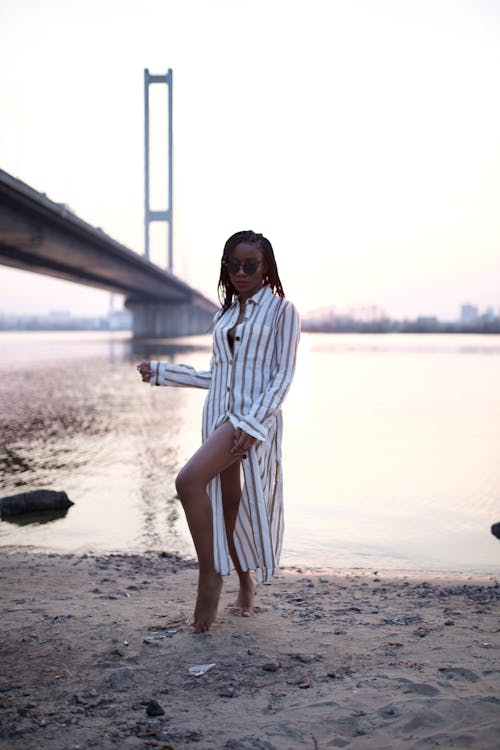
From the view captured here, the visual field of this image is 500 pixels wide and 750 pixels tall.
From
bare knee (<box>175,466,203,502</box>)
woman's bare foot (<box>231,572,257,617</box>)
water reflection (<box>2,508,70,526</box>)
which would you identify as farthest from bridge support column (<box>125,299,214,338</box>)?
bare knee (<box>175,466,203,502</box>)

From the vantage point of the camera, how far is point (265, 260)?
3531 millimetres

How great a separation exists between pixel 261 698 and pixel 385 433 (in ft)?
34.7

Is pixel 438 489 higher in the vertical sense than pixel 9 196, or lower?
lower

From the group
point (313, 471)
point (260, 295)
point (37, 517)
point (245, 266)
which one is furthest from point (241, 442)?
point (313, 471)

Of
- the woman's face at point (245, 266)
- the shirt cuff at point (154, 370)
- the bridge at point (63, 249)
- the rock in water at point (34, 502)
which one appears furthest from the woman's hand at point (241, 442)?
the rock in water at point (34, 502)

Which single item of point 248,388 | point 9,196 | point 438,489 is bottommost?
point 438,489

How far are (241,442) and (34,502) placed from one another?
4.36m

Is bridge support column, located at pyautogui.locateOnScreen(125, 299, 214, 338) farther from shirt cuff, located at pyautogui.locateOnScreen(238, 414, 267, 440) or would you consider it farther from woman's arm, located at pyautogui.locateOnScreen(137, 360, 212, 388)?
shirt cuff, located at pyautogui.locateOnScreen(238, 414, 267, 440)

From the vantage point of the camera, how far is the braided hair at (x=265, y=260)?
3.48 m

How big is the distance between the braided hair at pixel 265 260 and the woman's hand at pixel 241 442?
2.21 feet

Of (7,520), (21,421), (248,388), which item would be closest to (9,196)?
(21,421)

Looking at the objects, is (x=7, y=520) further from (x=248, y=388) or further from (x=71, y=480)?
(x=248, y=388)

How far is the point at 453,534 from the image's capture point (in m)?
6.66

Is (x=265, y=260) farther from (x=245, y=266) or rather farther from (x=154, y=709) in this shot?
(x=154, y=709)
